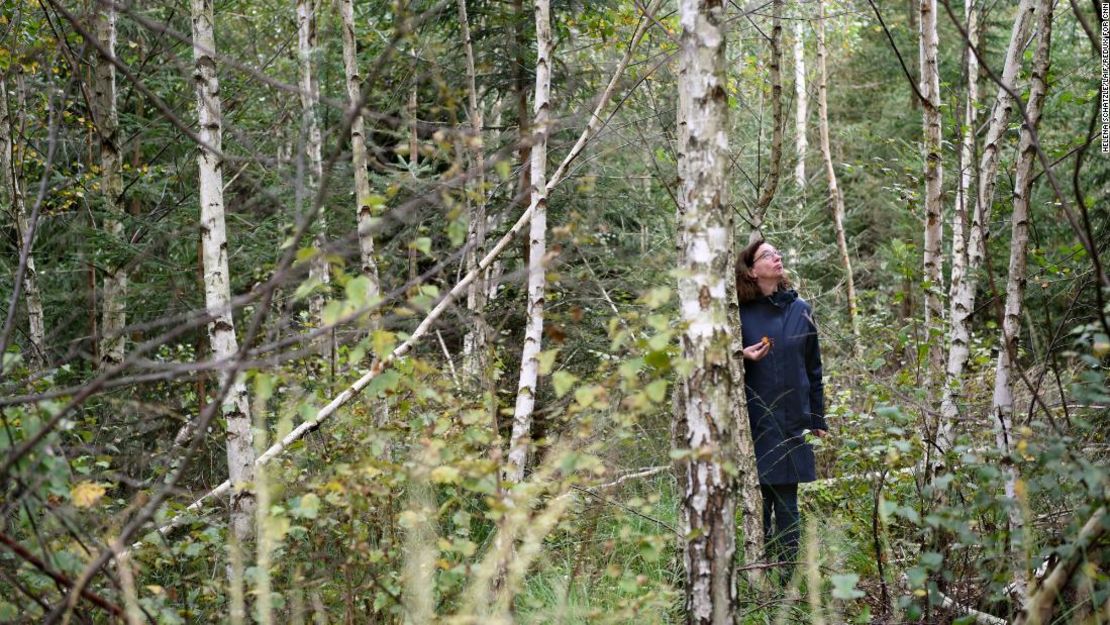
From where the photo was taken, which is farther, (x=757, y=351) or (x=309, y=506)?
(x=757, y=351)

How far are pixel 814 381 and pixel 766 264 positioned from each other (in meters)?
0.77

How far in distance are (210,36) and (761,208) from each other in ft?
13.0

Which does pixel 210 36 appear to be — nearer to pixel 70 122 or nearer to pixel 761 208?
pixel 761 208

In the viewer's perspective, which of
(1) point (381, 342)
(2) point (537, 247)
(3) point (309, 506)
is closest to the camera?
(1) point (381, 342)

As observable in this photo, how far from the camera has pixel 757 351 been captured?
510cm

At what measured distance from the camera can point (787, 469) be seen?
5.02m

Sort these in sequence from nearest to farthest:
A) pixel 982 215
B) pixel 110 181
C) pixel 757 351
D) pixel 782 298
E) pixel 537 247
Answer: pixel 982 215 → pixel 757 351 → pixel 782 298 → pixel 537 247 → pixel 110 181

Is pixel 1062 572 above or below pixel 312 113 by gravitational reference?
below

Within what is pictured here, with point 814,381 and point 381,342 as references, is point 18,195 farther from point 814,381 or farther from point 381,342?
point 814,381

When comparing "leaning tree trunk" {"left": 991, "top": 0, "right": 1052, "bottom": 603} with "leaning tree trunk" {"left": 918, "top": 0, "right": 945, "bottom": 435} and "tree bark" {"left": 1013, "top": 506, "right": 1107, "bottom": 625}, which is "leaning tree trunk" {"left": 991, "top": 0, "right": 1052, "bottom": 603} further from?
"leaning tree trunk" {"left": 918, "top": 0, "right": 945, "bottom": 435}

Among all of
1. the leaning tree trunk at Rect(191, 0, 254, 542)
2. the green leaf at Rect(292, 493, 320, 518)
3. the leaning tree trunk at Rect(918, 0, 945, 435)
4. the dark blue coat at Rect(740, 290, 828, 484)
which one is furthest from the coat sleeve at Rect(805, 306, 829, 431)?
the leaning tree trunk at Rect(191, 0, 254, 542)

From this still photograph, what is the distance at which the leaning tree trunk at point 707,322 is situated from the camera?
3.02 m

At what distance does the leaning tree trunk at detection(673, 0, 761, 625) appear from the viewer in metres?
3.02

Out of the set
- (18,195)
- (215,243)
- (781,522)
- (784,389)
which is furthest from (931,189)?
(18,195)
